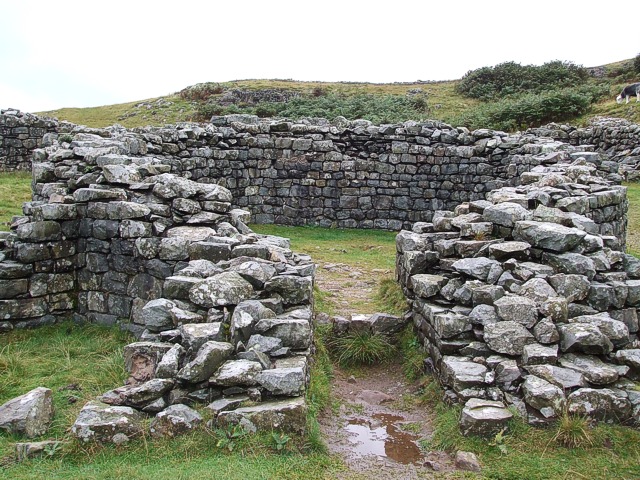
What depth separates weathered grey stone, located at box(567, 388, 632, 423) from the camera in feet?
19.2

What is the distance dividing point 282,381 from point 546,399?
2.64 meters

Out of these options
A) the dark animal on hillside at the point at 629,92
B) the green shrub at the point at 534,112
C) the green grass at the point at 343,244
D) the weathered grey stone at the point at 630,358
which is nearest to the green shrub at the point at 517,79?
the dark animal on hillside at the point at 629,92

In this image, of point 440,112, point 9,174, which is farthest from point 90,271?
point 440,112

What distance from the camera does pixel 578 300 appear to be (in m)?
7.10

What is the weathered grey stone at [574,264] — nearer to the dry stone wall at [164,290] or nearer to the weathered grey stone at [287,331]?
the dry stone wall at [164,290]

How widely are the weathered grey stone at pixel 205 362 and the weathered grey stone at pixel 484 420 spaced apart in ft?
8.27

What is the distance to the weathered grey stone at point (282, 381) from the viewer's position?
5734mm

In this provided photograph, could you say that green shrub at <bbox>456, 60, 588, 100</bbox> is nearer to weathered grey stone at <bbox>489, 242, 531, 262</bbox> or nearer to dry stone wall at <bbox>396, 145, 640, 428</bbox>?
dry stone wall at <bbox>396, 145, 640, 428</bbox>

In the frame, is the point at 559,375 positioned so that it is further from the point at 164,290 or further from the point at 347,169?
the point at 347,169

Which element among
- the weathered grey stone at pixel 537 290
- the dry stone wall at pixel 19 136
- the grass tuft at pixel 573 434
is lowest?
the grass tuft at pixel 573 434

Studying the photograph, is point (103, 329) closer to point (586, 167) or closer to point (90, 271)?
point (90, 271)

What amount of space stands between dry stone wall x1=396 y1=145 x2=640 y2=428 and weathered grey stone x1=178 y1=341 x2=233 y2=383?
2.54m

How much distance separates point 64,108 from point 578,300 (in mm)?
42834

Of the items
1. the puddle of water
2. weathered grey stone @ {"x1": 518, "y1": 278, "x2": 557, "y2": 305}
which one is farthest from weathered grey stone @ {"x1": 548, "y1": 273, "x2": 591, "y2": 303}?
the puddle of water
